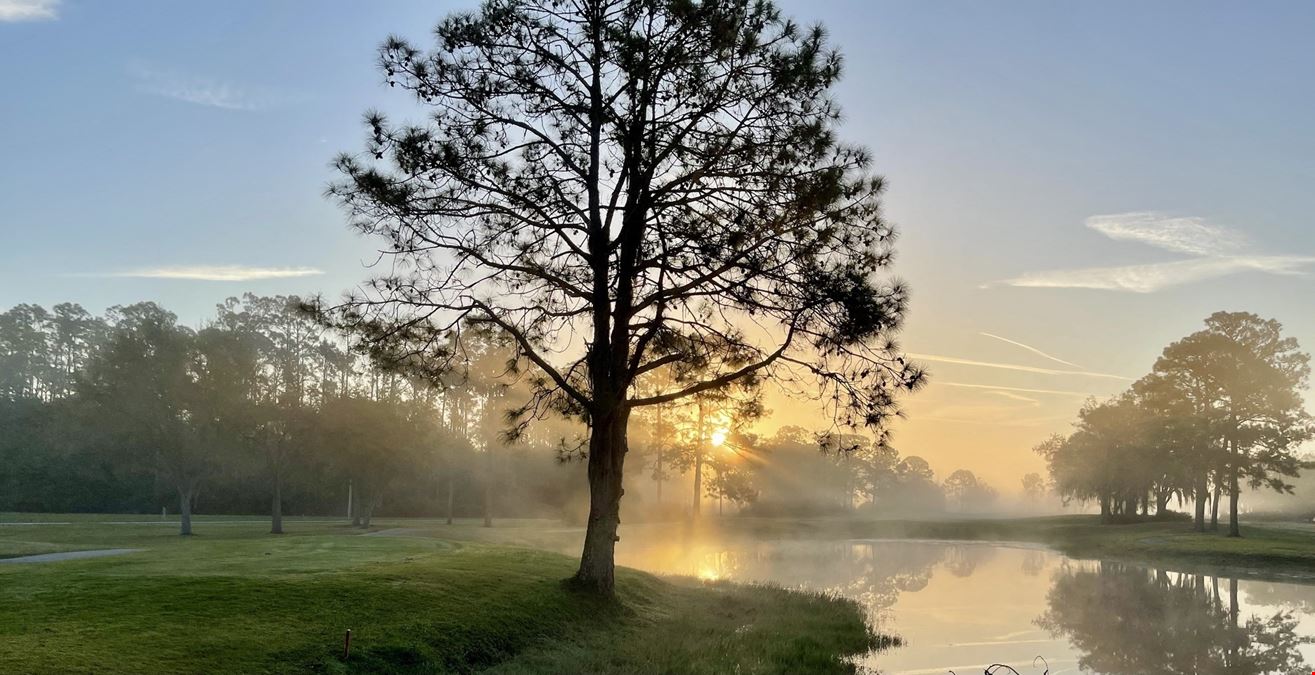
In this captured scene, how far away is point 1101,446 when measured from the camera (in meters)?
63.8

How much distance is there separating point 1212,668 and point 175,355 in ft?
134

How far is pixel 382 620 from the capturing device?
12664 millimetres

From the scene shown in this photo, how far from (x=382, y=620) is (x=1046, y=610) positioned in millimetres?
18866

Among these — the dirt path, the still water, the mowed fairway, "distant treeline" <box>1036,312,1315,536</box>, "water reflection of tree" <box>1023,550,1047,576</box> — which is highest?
"distant treeline" <box>1036,312,1315,536</box>

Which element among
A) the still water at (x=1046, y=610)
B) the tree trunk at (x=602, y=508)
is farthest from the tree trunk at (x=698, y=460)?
the tree trunk at (x=602, y=508)

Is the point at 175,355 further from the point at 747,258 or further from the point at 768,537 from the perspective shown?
the point at 768,537

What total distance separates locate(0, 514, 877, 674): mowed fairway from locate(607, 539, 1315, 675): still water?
7.34 feet

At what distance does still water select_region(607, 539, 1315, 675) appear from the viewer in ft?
51.8

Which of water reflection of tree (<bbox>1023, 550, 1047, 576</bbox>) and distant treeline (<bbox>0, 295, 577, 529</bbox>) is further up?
distant treeline (<bbox>0, 295, 577, 529</bbox>)

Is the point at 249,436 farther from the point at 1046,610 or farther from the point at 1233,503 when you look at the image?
the point at 1233,503

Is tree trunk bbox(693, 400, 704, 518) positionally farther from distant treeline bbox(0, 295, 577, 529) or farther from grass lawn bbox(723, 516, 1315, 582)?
distant treeline bbox(0, 295, 577, 529)

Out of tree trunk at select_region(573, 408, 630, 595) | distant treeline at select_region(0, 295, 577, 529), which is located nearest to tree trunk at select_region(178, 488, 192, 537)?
distant treeline at select_region(0, 295, 577, 529)

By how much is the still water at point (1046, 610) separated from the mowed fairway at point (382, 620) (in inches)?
88.1

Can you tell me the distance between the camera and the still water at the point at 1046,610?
15.8 meters
